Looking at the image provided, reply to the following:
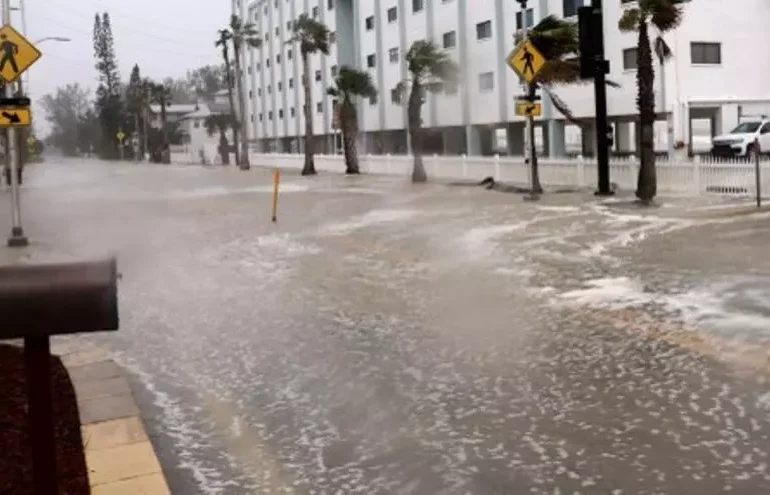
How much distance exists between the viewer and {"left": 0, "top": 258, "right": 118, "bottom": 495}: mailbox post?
3.56 m

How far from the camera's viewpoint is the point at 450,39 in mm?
50250

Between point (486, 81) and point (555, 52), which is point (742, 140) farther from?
point (486, 81)

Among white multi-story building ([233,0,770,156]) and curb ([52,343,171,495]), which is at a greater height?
white multi-story building ([233,0,770,156])

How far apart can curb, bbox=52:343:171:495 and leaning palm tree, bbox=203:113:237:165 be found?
6479 cm

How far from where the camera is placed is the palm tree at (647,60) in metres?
18.1

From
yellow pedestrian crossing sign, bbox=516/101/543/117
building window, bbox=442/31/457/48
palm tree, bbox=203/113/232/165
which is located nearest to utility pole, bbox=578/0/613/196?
yellow pedestrian crossing sign, bbox=516/101/543/117

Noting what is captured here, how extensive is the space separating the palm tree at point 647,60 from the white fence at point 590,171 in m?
1.40

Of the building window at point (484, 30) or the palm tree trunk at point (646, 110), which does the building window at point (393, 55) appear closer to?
the building window at point (484, 30)

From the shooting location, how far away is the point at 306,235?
16719 mm

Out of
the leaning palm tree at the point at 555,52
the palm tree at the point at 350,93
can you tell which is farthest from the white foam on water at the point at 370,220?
the palm tree at the point at 350,93

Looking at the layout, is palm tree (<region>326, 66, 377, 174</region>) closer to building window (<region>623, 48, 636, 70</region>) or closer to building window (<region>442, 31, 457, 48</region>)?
building window (<region>442, 31, 457, 48</region>)

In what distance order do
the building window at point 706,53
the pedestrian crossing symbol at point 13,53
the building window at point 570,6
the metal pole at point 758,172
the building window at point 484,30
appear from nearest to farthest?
the pedestrian crossing symbol at point 13,53 < the metal pole at point 758,172 < the building window at point 706,53 < the building window at point 570,6 < the building window at point 484,30

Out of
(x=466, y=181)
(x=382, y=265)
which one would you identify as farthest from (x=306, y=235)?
(x=466, y=181)

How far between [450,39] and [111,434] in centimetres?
4668
